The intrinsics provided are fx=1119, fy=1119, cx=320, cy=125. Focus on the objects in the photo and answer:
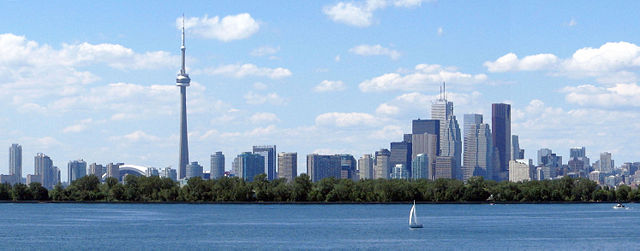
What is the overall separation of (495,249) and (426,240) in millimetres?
11351

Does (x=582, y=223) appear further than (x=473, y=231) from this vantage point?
Yes

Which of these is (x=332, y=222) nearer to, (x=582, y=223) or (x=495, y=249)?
(x=582, y=223)

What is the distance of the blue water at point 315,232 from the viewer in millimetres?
100875

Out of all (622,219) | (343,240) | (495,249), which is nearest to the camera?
(495,249)

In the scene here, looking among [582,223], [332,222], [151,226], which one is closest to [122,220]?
[151,226]

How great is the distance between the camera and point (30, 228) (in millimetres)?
129000

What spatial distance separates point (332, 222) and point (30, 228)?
37.3 metres

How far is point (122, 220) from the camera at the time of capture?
14775 centimetres

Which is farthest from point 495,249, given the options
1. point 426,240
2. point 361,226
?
point 361,226

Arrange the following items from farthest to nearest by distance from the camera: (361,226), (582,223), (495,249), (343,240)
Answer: (582,223) < (361,226) < (343,240) < (495,249)

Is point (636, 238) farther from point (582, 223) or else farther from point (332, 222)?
point (332, 222)

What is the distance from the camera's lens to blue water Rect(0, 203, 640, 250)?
331ft

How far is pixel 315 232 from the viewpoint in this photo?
119938mm

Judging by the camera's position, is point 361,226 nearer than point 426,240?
No
